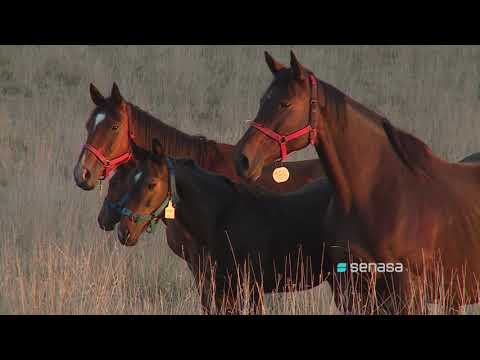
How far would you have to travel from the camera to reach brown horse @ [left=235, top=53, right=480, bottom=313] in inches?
227

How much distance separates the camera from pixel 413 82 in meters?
15.9

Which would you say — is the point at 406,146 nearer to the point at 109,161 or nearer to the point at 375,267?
the point at 375,267

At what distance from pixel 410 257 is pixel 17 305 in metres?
3.10

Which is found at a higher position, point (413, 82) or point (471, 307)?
point (413, 82)

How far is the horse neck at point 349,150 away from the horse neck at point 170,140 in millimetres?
1908

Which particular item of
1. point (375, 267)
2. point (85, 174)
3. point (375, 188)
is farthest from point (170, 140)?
point (375, 267)

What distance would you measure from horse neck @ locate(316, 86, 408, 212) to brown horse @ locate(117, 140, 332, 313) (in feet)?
1.97

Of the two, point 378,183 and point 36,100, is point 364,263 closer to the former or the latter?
point 378,183

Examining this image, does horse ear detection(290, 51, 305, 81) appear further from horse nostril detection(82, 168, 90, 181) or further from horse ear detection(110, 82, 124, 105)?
horse nostril detection(82, 168, 90, 181)

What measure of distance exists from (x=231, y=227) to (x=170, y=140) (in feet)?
4.52

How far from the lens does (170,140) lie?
7.61m

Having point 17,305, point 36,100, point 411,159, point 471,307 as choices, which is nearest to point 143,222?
point 17,305

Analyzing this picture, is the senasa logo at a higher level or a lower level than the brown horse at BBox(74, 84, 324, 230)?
lower

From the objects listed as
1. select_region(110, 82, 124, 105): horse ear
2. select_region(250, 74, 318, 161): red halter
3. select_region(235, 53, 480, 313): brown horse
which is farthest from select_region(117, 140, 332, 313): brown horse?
select_region(110, 82, 124, 105): horse ear
